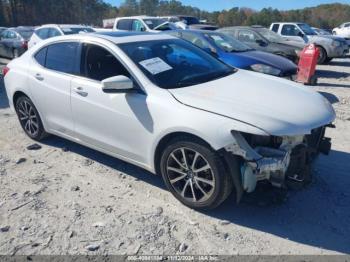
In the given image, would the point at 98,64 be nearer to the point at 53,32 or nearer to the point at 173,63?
the point at 173,63

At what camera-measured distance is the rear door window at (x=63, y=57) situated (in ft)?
14.5

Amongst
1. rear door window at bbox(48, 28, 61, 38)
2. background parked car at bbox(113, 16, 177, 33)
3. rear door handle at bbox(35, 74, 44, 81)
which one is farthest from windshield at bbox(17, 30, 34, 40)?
rear door handle at bbox(35, 74, 44, 81)

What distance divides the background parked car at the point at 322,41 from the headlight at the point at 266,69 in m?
7.56

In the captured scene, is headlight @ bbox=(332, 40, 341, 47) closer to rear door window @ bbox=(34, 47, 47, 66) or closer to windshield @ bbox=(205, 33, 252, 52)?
windshield @ bbox=(205, 33, 252, 52)

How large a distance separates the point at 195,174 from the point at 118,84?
1179mm

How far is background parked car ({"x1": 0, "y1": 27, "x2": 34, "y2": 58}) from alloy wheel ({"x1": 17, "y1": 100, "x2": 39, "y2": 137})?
35.4ft

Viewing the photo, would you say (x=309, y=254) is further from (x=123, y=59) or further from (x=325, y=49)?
(x=325, y=49)

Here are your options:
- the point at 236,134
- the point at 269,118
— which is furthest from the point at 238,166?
the point at 269,118

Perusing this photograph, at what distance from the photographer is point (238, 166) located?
318cm

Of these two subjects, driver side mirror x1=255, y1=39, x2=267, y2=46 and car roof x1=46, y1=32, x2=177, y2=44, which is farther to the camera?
driver side mirror x1=255, y1=39, x2=267, y2=46

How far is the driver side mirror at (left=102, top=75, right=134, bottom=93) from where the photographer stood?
11.7 feet

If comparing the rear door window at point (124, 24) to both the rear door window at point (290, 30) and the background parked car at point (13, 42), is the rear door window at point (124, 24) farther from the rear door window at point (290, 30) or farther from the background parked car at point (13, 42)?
the rear door window at point (290, 30)

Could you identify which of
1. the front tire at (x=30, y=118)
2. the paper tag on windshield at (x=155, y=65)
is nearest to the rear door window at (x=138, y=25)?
the front tire at (x=30, y=118)

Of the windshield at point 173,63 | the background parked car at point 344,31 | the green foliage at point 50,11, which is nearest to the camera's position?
the windshield at point 173,63
